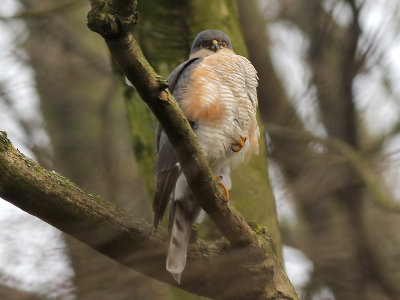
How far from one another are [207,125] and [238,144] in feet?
1.02

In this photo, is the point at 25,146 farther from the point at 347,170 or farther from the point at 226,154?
the point at 347,170

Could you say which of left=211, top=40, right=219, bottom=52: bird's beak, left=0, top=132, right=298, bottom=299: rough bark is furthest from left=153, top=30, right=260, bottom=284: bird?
left=211, top=40, right=219, bottom=52: bird's beak

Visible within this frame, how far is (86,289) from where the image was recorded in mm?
3273

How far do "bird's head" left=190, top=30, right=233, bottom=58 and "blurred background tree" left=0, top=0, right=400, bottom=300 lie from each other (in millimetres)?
413

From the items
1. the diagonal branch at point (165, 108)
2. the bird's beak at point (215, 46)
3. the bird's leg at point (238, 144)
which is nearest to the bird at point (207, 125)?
the bird's leg at point (238, 144)

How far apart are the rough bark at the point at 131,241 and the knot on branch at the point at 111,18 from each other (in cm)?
87

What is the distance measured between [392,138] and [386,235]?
1194mm

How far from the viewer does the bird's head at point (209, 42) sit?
4.36m

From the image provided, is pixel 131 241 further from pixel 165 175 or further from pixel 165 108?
pixel 165 108

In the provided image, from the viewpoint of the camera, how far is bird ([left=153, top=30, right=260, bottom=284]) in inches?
133

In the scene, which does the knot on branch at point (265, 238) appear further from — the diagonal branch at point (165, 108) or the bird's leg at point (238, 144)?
the bird's leg at point (238, 144)

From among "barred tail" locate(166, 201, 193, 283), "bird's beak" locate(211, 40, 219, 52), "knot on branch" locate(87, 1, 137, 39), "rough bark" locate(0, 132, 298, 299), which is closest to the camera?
"knot on branch" locate(87, 1, 137, 39)

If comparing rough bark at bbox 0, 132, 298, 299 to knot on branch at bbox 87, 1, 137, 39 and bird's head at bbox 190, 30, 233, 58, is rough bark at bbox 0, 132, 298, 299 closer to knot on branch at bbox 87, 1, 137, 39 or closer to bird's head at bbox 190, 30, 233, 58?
knot on branch at bbox 87, 1, 137, 39

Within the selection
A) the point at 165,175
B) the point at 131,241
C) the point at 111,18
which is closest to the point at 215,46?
the point at 165,175
